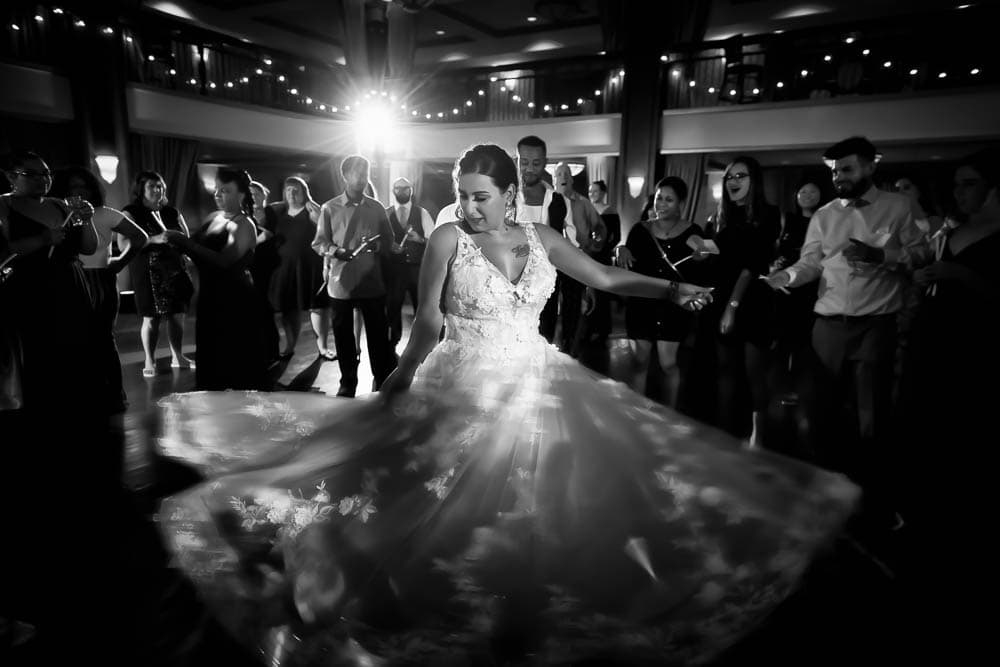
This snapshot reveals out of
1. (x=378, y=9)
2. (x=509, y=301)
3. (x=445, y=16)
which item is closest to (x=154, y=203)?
(x=378, y=9)

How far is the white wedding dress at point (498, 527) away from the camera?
1541 mm

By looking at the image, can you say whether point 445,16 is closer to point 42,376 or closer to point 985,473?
point 42,376

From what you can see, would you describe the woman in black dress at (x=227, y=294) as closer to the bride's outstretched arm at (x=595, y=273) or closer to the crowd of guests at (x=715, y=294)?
the crowd of guests at (x=715, y=294)

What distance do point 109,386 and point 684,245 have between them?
3458mm

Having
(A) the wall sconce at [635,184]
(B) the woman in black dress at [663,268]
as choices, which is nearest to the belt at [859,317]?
(B) the woman in black dress at [663,268]

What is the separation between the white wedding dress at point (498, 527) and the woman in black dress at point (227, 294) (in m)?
1.56

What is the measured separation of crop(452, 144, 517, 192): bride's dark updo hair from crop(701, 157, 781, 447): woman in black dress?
157cm

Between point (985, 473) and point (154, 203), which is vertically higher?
point (154, 203)

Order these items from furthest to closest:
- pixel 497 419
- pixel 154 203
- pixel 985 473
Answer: pixel 154 203 < pixel 985 473 < pixel 497 419

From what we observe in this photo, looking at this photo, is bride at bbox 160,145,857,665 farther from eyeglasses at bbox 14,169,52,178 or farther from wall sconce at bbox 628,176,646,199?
wall sconce at bbox 628,176,646,199

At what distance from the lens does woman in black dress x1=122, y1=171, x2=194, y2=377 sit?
4508 mm

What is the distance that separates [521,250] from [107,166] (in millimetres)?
8913

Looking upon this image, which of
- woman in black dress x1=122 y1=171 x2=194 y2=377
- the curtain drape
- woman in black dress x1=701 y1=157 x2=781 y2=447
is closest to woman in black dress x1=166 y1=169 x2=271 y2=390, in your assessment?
woman in black dress x1=122 y1=171 x2=194 y2=377

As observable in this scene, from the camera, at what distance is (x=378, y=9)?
4.23 m
